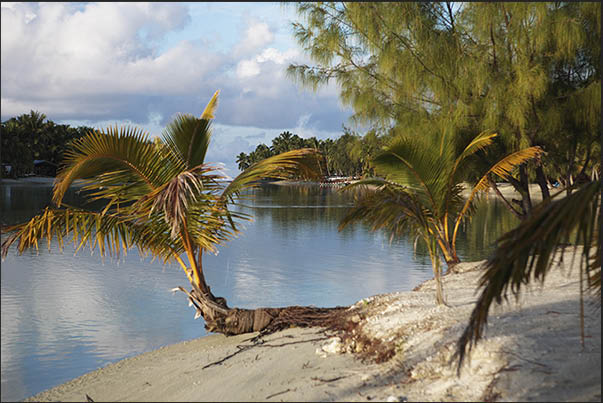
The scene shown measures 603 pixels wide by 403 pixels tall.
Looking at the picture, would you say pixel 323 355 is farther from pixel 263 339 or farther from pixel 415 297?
pixel 415 297

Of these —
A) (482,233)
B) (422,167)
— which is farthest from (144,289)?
(482,233)

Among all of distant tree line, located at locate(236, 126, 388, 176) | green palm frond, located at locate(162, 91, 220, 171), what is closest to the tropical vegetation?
distant tree line, located at locate(236, 126, 388, 176)

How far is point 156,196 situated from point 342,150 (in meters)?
38.9

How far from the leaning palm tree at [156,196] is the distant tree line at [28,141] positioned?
2478 inches

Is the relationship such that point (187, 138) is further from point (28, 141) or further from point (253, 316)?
point (28, 141)

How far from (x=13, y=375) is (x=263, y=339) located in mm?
3324

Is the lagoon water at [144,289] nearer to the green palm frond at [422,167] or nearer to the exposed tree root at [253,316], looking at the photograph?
the exposed tree root at [253,316]

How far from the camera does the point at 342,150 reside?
46.0 meters

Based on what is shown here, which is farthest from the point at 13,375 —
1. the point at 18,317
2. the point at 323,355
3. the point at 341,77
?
the point at 341,77

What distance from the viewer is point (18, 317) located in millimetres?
10383

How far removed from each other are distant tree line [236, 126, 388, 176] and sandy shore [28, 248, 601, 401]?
2.80 m

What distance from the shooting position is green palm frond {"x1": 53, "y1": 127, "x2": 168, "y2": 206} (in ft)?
24.3

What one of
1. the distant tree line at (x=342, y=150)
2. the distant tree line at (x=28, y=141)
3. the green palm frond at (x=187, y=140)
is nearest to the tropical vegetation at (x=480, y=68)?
the distant tree line at (x=342, y=150)

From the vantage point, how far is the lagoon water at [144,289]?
8703 mm
